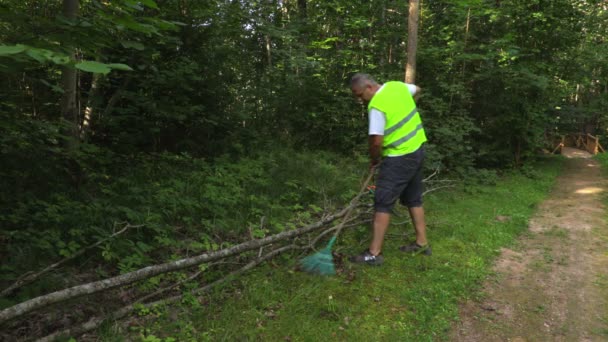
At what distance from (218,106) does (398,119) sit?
535cm

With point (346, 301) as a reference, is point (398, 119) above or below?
above

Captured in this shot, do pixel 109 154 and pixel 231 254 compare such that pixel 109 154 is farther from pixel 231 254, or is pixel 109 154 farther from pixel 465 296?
pixel 465 296

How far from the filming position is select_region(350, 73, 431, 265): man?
4.16 meters

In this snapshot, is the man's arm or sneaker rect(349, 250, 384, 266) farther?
sneaker rect(349, 250, 384, 266)

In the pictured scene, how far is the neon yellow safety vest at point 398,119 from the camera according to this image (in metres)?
4.14

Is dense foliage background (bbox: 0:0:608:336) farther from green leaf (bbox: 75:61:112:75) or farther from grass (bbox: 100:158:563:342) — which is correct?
grass (bbox: 100:158:563:342)

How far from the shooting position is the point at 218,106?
339 inches

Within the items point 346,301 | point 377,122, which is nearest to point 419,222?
point 377,122

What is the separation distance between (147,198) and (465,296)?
399 centimetres

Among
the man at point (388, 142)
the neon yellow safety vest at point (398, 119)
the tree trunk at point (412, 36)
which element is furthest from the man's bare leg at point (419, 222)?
the tree trunk at point (412, 36)

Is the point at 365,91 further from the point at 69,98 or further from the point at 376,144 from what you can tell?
the point at 69,98

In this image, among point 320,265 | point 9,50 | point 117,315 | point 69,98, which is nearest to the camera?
point 9,50

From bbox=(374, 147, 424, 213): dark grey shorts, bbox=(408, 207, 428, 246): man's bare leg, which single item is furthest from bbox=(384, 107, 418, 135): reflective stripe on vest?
bbox=(408, 207, 428, 246): man's bare leg

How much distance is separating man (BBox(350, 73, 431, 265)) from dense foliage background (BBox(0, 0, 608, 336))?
134 centimetres
